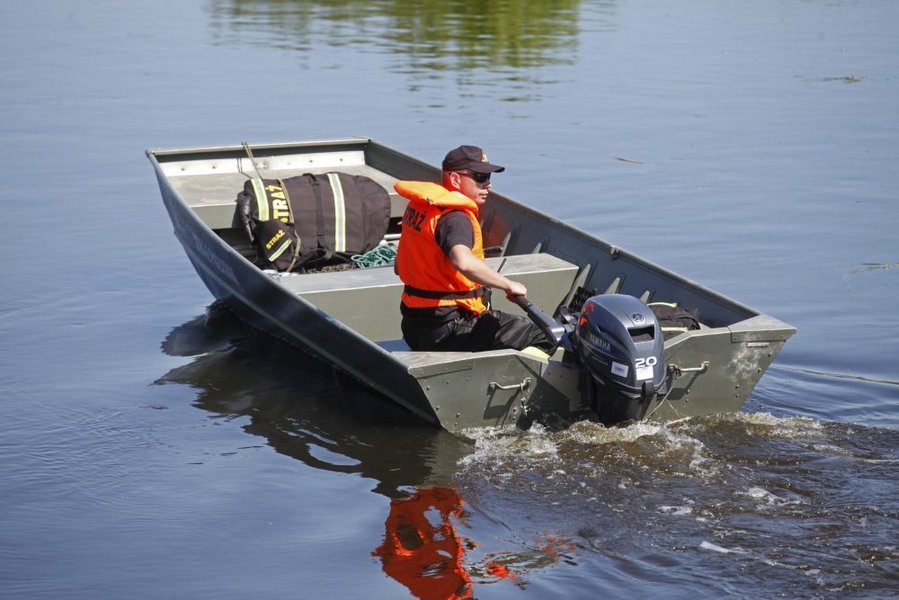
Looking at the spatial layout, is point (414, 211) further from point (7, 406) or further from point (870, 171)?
point (870, 171)

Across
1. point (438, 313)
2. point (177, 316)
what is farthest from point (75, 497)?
point (177, 316)

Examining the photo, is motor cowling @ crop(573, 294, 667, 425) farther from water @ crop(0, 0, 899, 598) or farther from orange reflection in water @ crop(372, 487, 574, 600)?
orange reflection in water @ crop(372, 487, 574, 600)

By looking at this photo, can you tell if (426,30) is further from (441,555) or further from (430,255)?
(441,555)

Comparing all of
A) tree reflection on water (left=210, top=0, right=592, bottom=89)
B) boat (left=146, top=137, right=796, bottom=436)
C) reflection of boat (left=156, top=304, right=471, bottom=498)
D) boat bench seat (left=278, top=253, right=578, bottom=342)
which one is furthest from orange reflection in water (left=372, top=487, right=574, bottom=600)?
tree reflection on water (left=210, top=0, right=592, bottom=89)

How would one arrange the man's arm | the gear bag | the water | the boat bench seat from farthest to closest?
the gear bag < the boat bench seat < the man's arm < the water

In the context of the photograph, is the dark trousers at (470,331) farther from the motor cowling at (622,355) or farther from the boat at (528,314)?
the motor cowling at (622,355)

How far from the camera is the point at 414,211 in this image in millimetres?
6250

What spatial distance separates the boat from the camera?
5.68 m

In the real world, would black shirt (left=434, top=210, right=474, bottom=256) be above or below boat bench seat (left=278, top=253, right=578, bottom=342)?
above

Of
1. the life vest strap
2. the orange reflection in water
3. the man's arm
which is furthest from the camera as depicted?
the life vest strap

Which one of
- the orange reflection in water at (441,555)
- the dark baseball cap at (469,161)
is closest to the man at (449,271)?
the dark baseball cap at (469,161)

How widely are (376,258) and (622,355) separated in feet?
10.1

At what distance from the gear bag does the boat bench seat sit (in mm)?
814

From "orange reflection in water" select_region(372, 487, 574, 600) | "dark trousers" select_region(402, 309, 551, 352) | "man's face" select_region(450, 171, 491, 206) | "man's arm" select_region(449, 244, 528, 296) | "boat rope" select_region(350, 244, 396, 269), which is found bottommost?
"orange reflection in water" select_region(372, 487, 574, 600)
